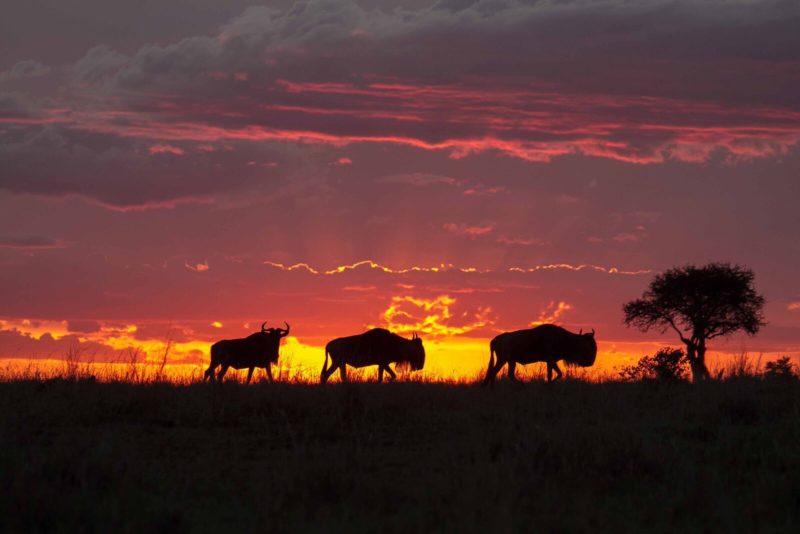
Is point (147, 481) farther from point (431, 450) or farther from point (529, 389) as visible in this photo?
point (529, 389)

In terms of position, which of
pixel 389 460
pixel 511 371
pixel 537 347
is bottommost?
pixel 389 460

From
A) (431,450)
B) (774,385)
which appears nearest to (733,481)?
(431,450)

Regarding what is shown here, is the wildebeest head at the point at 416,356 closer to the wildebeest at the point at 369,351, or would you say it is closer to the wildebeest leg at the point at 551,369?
the wildebeest at the point at 369,351

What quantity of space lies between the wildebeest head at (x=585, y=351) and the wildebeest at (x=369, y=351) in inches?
180

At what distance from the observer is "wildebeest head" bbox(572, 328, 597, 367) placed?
22422 mm

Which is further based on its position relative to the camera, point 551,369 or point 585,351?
point 585,351

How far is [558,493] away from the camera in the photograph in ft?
30.2

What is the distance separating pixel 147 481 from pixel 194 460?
145 centimetres

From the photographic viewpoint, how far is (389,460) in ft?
36.3

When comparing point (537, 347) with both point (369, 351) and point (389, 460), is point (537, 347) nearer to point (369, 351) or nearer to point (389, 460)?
point (369, 351)

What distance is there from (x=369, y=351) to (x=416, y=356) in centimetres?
145

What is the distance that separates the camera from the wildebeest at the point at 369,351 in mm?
25125

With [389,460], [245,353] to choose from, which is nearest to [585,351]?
[245,353]

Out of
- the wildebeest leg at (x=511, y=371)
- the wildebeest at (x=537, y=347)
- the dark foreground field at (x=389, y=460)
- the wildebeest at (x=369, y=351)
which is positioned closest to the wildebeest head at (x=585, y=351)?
the wildebeest at (x=537, y=347)
